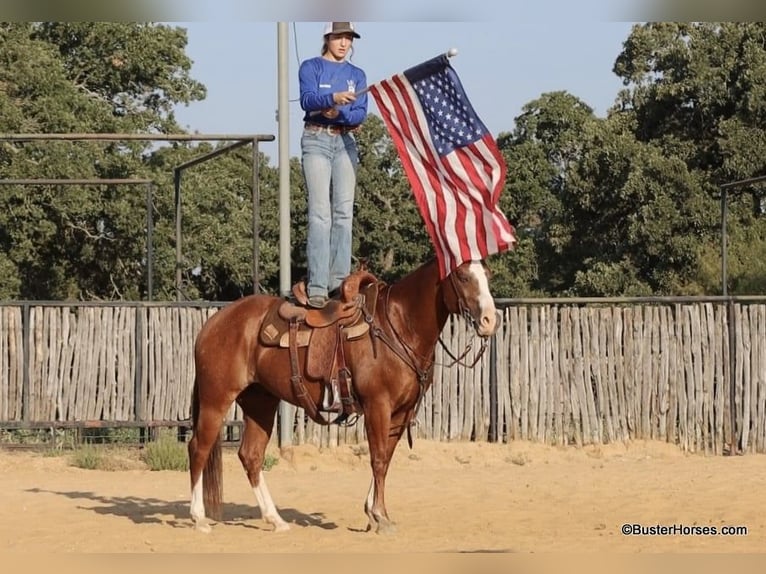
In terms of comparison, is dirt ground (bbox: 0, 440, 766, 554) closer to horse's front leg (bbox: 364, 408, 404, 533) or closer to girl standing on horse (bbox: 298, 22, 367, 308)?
horse's front leg (bbox: 364, 408, 404, 533)

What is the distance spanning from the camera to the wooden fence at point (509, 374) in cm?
1428

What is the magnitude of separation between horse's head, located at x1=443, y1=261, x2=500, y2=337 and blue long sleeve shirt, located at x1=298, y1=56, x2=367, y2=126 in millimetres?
1573

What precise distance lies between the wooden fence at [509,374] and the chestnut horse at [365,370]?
5044 millimetres

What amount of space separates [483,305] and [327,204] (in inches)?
67.9

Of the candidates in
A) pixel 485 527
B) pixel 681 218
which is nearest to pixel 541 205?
pixel 681 218

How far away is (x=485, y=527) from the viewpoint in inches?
361

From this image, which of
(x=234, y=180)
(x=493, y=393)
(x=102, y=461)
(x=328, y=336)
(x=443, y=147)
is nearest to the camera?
(x=443, y=147)

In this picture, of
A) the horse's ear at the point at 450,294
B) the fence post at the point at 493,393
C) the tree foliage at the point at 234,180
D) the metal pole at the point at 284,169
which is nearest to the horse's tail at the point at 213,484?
the horse's ear at the point at 450,294

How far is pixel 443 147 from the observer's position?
8352 millimetres

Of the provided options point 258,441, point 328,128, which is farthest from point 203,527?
point 328,128

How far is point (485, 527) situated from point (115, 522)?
2.77 metres

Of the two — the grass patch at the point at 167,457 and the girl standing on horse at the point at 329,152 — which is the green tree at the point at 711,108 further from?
the girl standing on horse at the point at 329,152

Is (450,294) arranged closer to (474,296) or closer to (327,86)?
(474,296)

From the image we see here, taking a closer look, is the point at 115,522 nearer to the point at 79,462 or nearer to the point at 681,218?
the point at 79,462
